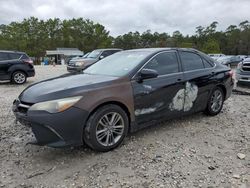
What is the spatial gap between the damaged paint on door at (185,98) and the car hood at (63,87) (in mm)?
1233

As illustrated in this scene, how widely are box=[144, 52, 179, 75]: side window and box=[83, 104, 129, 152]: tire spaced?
3.24 feet

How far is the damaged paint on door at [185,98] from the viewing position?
4.59 metres

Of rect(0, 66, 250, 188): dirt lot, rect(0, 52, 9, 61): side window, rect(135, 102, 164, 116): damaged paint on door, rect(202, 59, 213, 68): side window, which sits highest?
rect(0, 52, 9, 61): side window

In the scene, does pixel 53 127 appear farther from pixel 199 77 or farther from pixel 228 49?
pixel 228 49

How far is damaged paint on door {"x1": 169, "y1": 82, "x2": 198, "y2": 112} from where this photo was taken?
15.1 feet

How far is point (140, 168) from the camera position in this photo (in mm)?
3389

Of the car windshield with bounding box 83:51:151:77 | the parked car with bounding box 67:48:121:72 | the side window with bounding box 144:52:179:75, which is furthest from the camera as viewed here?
the parked car with bounding box 67:48:121:72

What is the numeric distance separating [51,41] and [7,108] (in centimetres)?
6944

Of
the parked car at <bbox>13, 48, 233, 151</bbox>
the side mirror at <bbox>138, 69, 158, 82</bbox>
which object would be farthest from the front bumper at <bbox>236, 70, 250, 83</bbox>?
the side mirror at <bbox>138, 69, 158, 82</bbox>

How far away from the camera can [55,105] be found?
3.35m

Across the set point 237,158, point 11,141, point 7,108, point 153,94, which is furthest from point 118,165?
point 7,108

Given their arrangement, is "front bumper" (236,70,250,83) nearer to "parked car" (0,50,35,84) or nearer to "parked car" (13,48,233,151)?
"parked car" (13,48,233,151)

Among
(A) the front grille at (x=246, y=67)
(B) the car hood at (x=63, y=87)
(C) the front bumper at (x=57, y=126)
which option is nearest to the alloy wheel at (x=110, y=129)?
(C) the front bumper at (x=57, y=126)

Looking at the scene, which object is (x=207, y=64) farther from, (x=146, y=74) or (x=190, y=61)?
(x=146, y=74)
